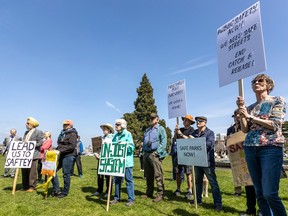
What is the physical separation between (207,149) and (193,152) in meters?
0.55

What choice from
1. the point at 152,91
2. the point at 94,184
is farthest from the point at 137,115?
the point at 94,184

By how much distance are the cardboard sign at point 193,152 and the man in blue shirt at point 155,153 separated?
30.9 inches

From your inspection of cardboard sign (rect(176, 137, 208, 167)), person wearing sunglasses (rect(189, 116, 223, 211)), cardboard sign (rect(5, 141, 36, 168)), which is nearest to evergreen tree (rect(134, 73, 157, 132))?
cardboard sign (rect(5, 141, 36, 168))

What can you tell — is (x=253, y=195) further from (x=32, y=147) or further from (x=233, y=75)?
(x=32, y=147)

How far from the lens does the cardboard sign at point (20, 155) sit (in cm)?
876

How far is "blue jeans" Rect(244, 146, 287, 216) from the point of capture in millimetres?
3705

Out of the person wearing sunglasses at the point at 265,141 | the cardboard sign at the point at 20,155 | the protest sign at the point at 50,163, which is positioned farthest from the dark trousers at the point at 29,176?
the person wearing sunglasses at the point at 265,141

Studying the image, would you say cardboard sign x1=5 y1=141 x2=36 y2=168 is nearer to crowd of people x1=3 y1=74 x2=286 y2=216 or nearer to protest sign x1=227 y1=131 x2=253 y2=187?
crowd of people x1=3 y1=74 x2=286 y2=216

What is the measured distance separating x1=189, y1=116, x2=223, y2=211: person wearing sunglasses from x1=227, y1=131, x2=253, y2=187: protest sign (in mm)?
714

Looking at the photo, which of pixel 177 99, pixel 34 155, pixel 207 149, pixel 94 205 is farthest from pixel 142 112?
pixel 207 149

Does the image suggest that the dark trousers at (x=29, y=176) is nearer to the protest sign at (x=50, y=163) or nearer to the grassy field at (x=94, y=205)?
the grassy field at (x=94, y=205)

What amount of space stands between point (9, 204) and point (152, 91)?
167 ft

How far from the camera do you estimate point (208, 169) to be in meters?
6.57

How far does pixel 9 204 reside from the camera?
698 cm
